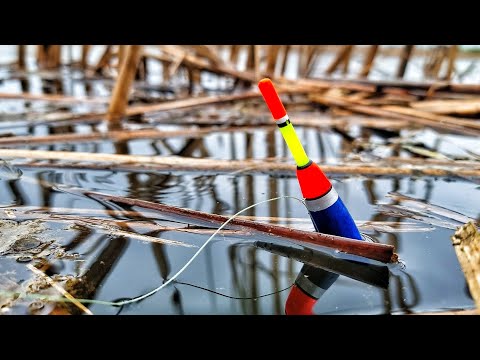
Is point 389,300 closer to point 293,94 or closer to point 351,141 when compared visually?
point 351,141

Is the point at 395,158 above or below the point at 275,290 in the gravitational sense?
above

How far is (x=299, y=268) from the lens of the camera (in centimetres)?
132

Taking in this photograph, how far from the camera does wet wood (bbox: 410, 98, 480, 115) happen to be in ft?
11.3

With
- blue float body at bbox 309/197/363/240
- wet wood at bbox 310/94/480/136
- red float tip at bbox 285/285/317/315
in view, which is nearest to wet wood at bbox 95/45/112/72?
wet wood at bbox 310/94/480/136

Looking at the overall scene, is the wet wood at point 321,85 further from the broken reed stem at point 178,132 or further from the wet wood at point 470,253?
the wet wood at point 470,253

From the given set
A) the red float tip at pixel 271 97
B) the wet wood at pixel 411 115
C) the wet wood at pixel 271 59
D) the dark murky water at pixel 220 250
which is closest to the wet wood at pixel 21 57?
the wet wood at pixel 271 59

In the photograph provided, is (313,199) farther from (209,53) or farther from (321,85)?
(209,53)

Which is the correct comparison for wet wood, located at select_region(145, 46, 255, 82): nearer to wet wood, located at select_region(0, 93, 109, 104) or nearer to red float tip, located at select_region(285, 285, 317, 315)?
wet wood, located at select_region(0, 93, 109, 104)

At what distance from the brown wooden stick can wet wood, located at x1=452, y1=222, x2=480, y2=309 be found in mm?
185

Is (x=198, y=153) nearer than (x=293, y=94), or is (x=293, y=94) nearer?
(x=198, y=153)

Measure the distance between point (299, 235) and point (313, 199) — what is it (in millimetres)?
145

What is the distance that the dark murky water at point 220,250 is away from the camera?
3.80ft
